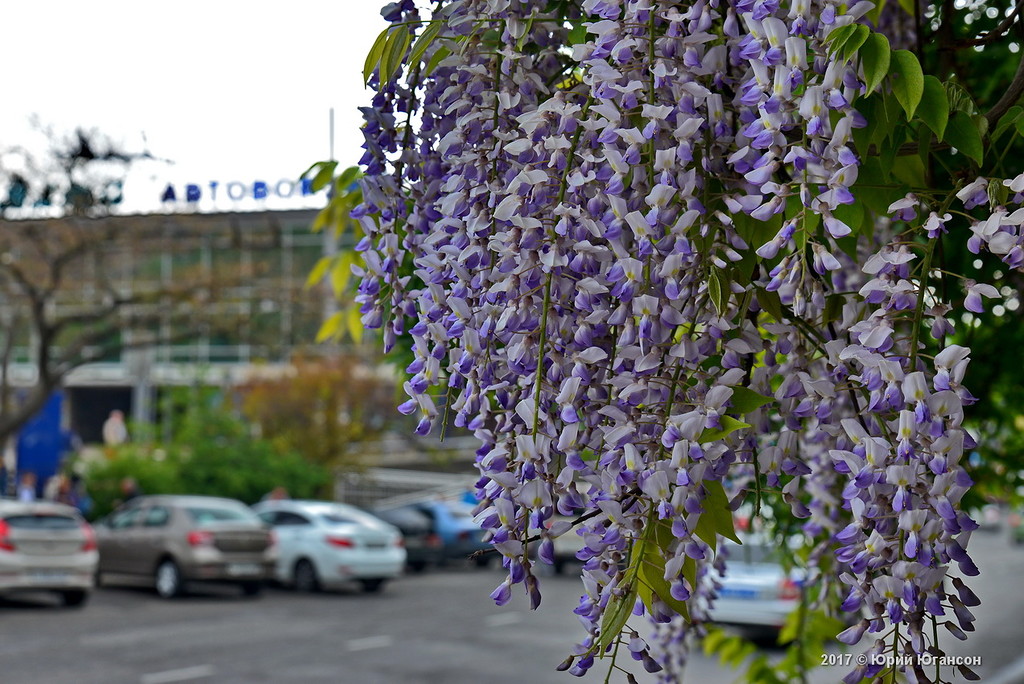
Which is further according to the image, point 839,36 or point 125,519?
point 125,519

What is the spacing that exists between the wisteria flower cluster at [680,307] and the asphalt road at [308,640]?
8.03 meters

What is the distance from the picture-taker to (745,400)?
55.2 inches

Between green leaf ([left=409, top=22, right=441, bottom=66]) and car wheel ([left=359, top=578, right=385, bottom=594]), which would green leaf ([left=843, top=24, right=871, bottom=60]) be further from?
car wheel ([left=359, top=578, right=385, bottom=594])

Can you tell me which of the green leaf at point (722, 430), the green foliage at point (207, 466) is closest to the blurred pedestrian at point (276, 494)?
the green foliage at point (207, 466)

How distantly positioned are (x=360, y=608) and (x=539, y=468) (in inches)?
631

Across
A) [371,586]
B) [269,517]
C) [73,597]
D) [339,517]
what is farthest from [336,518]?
[73,597]

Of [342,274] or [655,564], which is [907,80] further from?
[342,274]

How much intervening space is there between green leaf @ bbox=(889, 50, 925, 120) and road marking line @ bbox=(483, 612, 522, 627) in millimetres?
14580

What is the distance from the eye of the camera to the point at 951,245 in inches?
115

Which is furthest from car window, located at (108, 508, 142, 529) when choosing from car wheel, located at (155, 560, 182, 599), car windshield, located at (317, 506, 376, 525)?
car windshield, located at (317, 506, 376, 525)

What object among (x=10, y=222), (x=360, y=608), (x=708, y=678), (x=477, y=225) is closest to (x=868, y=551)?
(x=477, y=225)

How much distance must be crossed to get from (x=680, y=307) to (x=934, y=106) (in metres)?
0.39

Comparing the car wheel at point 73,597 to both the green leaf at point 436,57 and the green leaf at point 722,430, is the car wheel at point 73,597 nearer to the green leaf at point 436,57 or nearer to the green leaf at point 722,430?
the green leaf at point 436,57

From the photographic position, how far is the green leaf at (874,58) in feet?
4.27
